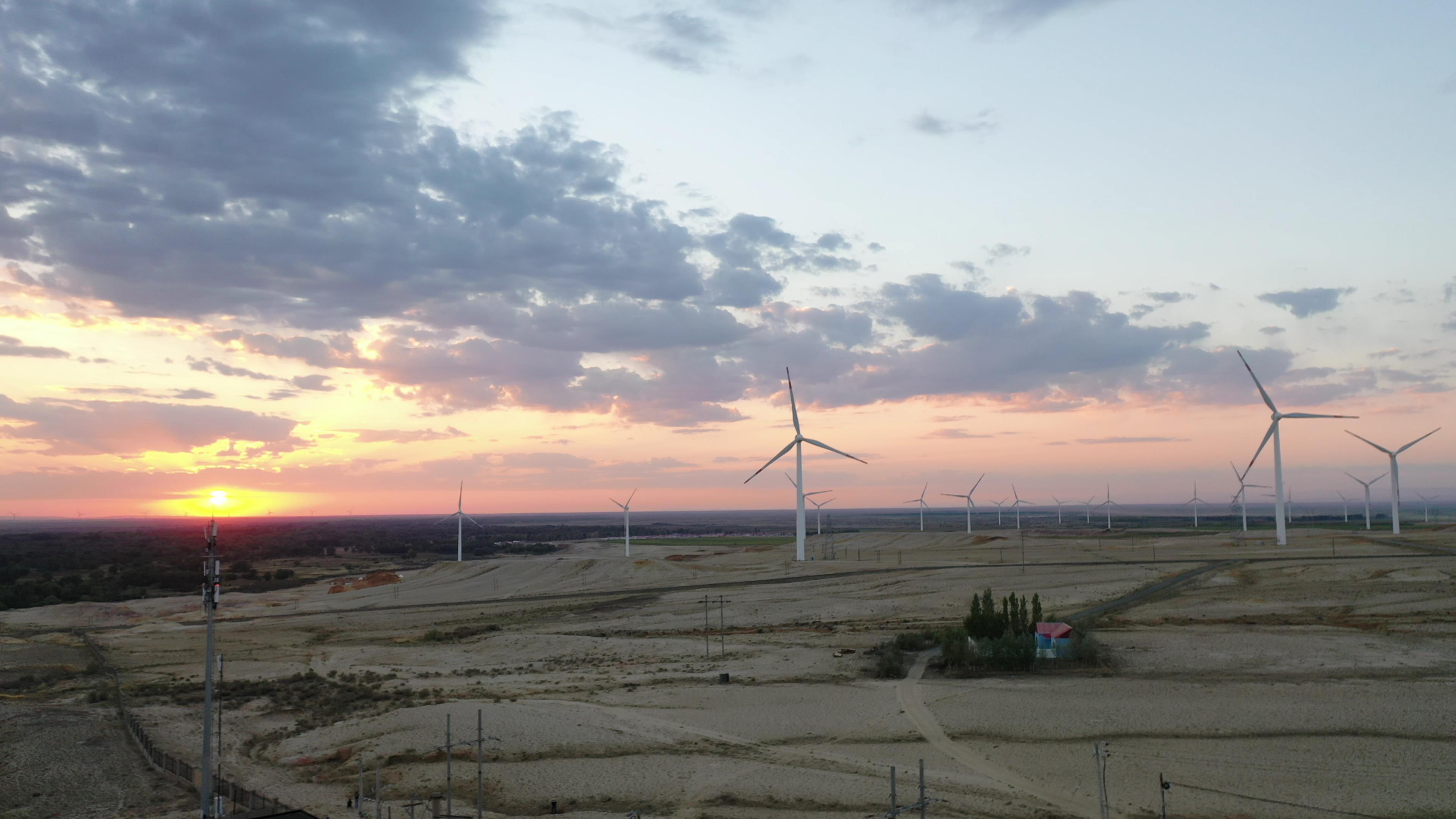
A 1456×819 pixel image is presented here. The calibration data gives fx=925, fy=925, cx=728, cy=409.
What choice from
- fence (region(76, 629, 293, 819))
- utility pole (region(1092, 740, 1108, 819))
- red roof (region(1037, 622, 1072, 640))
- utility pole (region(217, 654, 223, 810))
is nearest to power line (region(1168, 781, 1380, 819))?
utility pole (region(1092, 740, 1108, 819))

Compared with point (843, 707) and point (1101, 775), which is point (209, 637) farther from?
point (843, 707)

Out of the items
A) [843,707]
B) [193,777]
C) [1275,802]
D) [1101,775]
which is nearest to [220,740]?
[193,777]

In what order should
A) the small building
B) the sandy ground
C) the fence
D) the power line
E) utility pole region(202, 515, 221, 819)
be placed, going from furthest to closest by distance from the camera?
→ the small building
the sandy ground
the fence
the power line
utility pole region(202, 515, 221, 819)

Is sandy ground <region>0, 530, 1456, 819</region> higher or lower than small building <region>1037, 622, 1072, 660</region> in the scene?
lower

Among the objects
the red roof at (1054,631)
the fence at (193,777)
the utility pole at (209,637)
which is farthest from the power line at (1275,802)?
the utility pole at (209,637)

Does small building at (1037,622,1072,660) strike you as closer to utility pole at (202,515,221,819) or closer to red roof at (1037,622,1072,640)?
red roof at (1037,622,1072,640)

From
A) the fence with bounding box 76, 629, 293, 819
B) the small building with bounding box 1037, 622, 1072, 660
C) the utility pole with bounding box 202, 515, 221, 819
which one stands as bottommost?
the fence with bounding box 76, 629, 293, 819

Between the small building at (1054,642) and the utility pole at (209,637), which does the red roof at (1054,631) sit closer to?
the small building at (1054,642)

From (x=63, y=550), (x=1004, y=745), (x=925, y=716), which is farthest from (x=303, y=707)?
(x=63, y=550)
